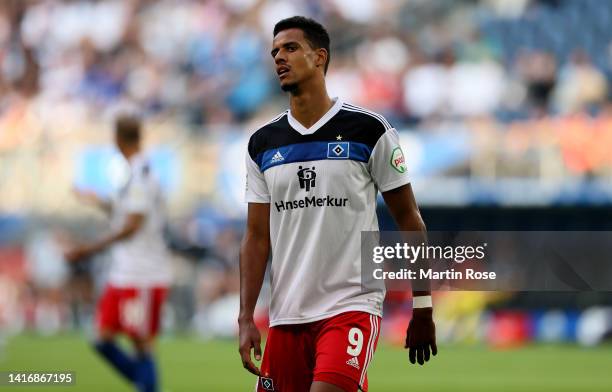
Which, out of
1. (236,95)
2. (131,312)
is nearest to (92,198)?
(131,312)

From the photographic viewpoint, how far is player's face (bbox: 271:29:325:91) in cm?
566

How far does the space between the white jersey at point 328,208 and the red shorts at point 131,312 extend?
440 cm

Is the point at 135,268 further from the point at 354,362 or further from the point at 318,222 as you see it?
the point at 354,362

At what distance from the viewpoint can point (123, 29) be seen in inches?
991

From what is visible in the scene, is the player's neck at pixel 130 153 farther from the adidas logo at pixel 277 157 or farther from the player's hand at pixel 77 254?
the adidas logo at pixel 277 157

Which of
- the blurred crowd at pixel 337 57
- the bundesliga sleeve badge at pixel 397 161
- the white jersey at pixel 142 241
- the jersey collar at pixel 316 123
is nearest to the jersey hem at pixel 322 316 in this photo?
the bundesliga sleeve badge at pixel 397 161

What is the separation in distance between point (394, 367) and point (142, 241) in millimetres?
5968

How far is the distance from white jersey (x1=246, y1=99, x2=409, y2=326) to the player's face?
0.78 feet

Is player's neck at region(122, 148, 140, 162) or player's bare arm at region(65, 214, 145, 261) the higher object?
player's neck at region(122, 148, 140, 162)

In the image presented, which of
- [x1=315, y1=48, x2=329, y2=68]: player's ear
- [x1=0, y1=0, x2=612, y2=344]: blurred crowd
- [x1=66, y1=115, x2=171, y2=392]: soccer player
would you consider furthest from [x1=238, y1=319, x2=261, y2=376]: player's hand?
[x1=0, y1=0, x2=612, y2=344]: blurred crowd

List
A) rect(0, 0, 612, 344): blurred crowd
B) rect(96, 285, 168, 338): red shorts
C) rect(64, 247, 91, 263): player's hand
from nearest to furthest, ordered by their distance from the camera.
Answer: rect(64, 247, 91, 263): player's hand < rect(96, 285, 168, 338): red shorts < rect(0, 0, 612, 344): blurred crowd

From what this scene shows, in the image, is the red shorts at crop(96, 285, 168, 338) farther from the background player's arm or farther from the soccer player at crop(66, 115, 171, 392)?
the background player's arm

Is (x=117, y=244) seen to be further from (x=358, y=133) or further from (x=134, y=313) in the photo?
(x=358, y=133)

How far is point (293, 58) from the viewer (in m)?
5.66
